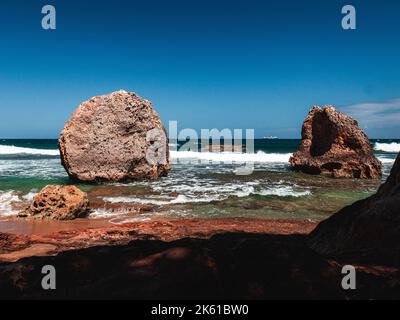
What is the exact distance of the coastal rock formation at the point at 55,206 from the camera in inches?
328

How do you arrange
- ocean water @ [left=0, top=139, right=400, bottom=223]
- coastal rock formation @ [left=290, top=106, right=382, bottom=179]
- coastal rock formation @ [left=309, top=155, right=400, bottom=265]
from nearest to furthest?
coastal rock formation @ [left=309, top=155, right=400, bottom=265] < ocean water @ [left=0, top=139, right=400, bottom=223] < coastal rock formation @ [left=290, top=106, right=382, bottom=179]

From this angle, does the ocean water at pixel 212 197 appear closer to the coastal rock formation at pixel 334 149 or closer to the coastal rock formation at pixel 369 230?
the coastal rock formation at pixel 334 149

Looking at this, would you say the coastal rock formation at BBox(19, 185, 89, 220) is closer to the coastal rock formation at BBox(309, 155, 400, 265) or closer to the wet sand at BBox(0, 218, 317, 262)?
the wet sand at BBox(0, 218, 317, 262)

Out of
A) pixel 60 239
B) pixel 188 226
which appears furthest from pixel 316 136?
pixel 60 239

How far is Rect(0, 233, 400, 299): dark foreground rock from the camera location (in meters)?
2.38

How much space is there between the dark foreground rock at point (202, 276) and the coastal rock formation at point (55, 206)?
5.56m

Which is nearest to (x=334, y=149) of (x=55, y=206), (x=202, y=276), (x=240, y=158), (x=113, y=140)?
(x=113, y=140)

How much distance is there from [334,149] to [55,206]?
51.0 ft

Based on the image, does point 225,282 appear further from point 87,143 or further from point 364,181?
point 364,181

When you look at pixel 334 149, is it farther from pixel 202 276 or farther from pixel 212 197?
pixel 202 276

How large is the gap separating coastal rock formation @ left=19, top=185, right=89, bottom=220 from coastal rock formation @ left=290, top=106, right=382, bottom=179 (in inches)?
544

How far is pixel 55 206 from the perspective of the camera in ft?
27.5

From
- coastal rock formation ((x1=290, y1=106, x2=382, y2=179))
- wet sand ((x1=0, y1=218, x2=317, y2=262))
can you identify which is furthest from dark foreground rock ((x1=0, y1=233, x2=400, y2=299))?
coastal rock formation ((x1=290, y1=106, x2=382, y2=179))
